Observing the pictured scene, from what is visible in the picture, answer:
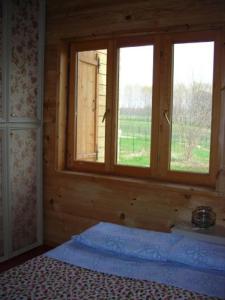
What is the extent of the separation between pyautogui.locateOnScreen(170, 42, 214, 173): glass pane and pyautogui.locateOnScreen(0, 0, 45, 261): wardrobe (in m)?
1.40

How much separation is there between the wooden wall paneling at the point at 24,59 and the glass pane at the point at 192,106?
1.40 m

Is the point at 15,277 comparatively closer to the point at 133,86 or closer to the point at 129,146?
the point at 129,146

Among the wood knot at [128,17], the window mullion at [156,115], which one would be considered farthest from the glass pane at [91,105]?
the window mullion at [156,115]

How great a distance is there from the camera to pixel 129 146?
11.2 ft

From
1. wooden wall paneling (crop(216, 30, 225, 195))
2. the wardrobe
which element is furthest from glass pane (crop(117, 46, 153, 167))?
the wardrobe

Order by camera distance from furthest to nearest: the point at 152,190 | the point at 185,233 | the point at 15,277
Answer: the point at 152,190
the point at 185,233
the point at 15,277

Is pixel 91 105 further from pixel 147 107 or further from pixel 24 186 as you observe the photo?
pixel 24 186

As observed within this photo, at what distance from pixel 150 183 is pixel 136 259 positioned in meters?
1.10

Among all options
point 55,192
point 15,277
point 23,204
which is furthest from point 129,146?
point 15,277

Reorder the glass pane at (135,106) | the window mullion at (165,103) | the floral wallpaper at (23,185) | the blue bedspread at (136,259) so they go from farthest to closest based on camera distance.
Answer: the floral wallpaper at (23,185)
the glass pane at (135,106)
the window mullion at (165,103)
the blue bedspread at (136,259)

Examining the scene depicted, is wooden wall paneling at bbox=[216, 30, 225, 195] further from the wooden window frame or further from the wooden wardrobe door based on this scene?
the wooden wardrobe door

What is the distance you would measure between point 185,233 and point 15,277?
1.33m

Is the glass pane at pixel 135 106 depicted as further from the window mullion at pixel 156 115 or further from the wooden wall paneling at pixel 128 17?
the wooden wall paneling at pixel 128 17

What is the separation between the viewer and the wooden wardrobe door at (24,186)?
3.50 metres
